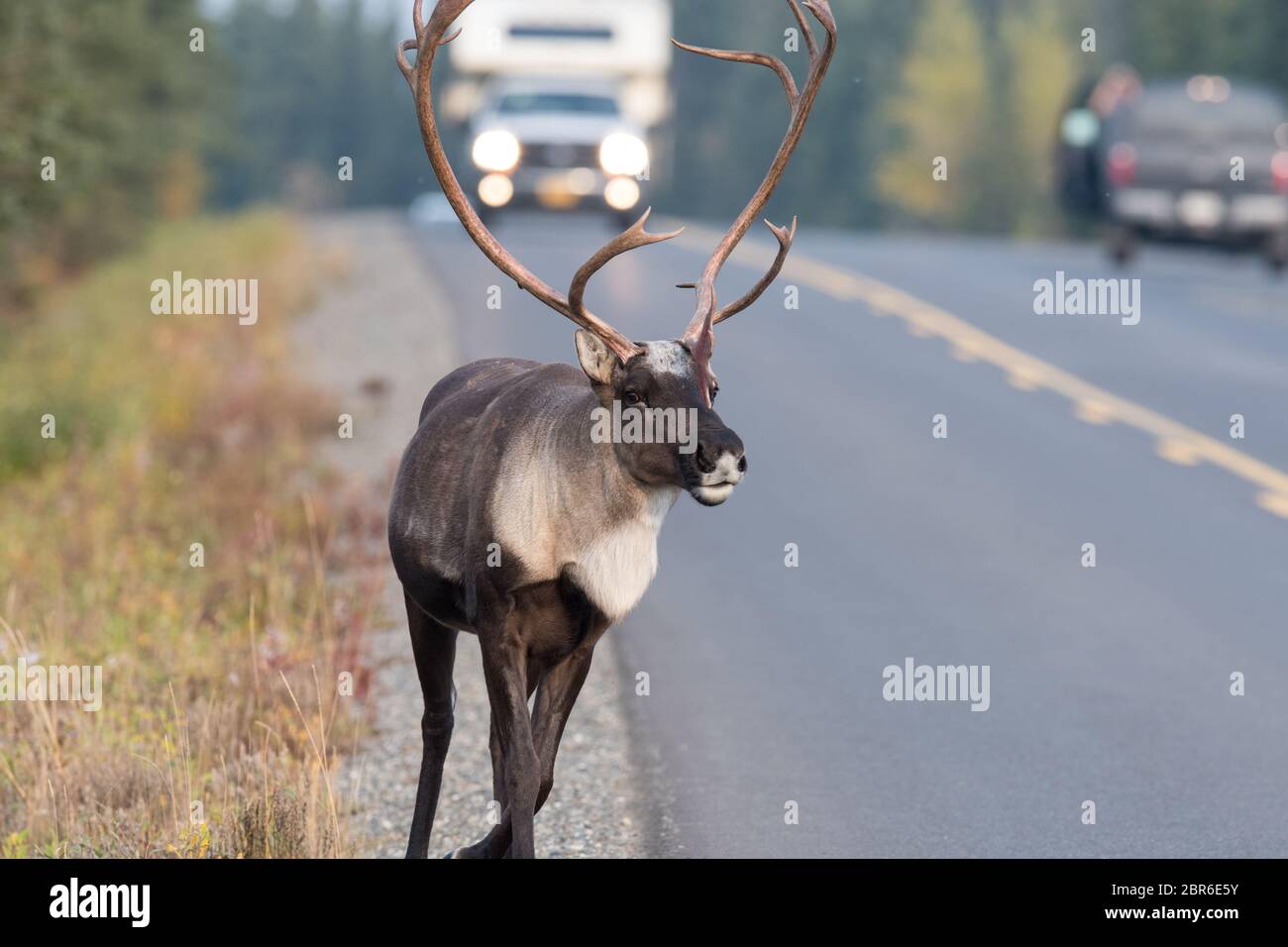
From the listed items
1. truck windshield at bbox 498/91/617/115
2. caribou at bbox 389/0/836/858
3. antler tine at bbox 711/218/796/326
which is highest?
truck windshield at bbox 498/91/617/115

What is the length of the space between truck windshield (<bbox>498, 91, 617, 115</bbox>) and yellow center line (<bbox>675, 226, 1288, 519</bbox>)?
244cm

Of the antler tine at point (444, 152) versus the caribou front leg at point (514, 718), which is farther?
the caribou front leg at point (514, 718)

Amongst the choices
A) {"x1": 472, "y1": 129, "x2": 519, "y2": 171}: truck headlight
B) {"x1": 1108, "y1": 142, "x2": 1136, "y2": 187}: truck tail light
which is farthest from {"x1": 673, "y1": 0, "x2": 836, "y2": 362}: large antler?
{"x1": 1108, "y1": 142, "x2": 1136, "y2": 187}: truck tail light

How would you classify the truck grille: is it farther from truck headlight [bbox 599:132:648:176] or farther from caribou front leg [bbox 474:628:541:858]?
caribou front leg [bbox 474:628:541:858]

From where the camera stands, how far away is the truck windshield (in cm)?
3034

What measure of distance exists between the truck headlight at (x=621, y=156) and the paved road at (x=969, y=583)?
9.89ft

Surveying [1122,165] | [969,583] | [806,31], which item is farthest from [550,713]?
[1122,165]

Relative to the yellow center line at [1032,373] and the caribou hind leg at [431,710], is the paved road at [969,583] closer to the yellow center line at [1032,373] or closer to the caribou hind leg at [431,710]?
the yellow center line at [1032,373]

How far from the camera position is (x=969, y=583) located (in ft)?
44.0

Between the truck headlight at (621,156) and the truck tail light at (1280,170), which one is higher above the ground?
the truck headlight at (621,156)

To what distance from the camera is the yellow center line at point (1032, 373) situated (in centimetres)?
1666

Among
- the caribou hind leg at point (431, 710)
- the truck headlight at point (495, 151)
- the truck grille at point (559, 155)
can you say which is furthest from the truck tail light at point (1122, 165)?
the caribou hind leg at point (431, 710)
